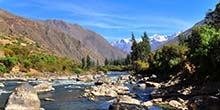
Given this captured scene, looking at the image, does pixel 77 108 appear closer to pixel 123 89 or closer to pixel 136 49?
pixel 123 89

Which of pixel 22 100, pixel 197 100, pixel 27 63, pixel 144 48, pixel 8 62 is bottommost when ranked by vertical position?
pixel 197 100

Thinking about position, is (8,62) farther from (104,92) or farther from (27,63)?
(104,92)

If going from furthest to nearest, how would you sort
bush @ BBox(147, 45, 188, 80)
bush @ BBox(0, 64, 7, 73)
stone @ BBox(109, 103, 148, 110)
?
bush @ BBox(0, 64, 7, 73) → bush @ BBox(147, 45, 188, 80) → stone @ BBox(109, 103, 148, 110)

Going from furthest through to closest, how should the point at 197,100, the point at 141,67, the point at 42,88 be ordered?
the point at 141,67 → the point at 42,88 → the point at 197,100

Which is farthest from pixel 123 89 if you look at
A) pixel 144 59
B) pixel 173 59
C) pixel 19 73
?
pixel 144 59

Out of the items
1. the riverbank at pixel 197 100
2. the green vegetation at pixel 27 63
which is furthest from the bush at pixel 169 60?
the green vegetation at pixel 27 63

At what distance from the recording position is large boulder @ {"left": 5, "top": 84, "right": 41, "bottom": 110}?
3762 cm

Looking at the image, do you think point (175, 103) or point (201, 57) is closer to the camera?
point (175, 103)

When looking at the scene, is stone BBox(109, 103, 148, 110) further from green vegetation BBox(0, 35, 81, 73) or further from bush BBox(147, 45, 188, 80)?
green vegetation BBox(0, 35, 81, 73)

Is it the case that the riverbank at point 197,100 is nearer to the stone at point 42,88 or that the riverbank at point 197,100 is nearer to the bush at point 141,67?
the stone at point 42,88

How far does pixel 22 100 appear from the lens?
124 ft

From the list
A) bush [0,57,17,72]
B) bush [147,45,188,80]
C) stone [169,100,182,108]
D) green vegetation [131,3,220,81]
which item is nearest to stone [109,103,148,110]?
stone [169,100,182,108]

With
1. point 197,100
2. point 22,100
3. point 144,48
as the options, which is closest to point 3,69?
point 144,48

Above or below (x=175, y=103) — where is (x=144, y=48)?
above
